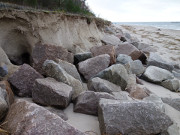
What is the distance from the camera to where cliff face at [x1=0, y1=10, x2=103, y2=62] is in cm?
307

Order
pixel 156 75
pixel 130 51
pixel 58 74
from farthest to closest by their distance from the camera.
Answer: pixel 130 51, pixel 156 75, pixel 58 74

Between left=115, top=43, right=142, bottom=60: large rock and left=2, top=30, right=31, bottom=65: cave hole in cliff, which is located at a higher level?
left=2, top=30, right=31, bottom=65: cave hole in cliff

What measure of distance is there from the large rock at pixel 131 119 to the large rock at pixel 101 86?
2.51 ft

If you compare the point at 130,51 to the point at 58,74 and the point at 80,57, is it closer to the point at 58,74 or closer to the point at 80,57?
the point at 80,57

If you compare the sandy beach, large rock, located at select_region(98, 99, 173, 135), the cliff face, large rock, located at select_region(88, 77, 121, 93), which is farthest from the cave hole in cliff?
the sandy beach

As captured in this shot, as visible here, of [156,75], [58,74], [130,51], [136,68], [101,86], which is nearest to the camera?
[58,74]

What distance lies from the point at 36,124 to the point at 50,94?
2.46 ft

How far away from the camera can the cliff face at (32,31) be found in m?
3.07

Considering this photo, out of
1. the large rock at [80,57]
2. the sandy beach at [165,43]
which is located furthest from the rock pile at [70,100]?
the sandy beach at [165,43]

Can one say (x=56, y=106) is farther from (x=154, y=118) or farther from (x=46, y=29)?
(x=46, y=29)

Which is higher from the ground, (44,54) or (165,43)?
(44,54)

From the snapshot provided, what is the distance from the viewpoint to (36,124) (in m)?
1.32

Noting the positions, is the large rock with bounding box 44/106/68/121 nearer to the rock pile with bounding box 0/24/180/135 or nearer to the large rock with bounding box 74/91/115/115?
the rock pile with bounding box 0/24/180/135

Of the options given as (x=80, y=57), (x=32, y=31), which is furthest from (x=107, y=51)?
(x=32, y=31)
